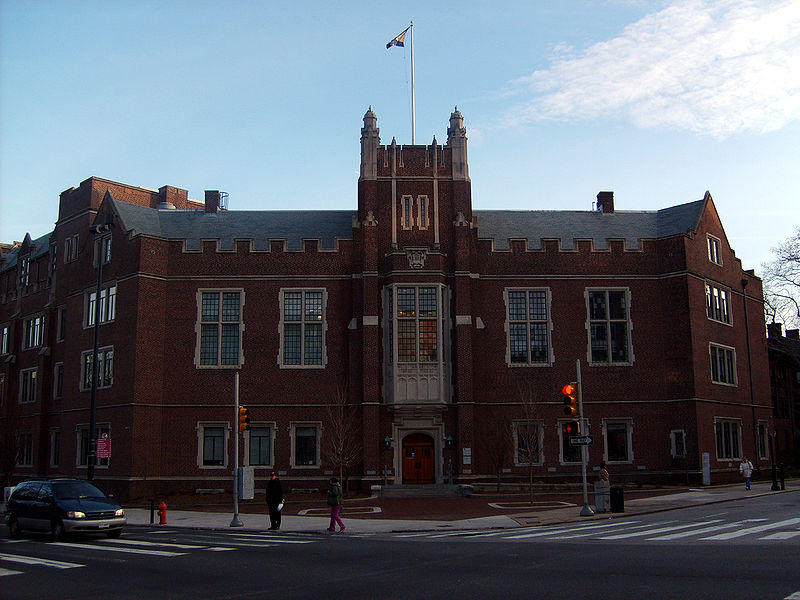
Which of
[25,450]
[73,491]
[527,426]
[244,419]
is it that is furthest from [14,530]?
[25,450]

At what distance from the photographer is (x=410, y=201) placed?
41844mm

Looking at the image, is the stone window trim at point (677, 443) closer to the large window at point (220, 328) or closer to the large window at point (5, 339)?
the large window at point (220, 328)

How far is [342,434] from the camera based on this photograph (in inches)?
1512

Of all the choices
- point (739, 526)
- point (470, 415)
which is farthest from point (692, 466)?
point (739, 526)

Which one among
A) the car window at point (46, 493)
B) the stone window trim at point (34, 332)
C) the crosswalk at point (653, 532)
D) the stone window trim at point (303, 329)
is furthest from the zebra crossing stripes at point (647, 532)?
the stone window trim at point (34, 332)

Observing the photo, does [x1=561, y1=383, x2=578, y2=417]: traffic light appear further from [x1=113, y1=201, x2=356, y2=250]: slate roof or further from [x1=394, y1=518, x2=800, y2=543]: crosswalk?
[x1=113, y1=201, x2=356, y2=250]: slate roof

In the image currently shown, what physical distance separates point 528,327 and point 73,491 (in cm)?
2451

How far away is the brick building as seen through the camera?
1564 inches

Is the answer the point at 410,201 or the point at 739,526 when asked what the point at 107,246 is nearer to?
the point at 410,201

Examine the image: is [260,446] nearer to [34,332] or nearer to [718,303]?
[34,332]

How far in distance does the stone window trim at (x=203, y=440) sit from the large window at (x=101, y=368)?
5.21 metres

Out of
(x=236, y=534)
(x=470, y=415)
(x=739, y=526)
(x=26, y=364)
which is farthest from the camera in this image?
(x=26, y=364)

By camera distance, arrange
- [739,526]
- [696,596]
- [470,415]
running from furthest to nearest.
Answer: [470,415] → [739,526] → [696,596]

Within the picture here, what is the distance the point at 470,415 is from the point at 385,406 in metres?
4.13
